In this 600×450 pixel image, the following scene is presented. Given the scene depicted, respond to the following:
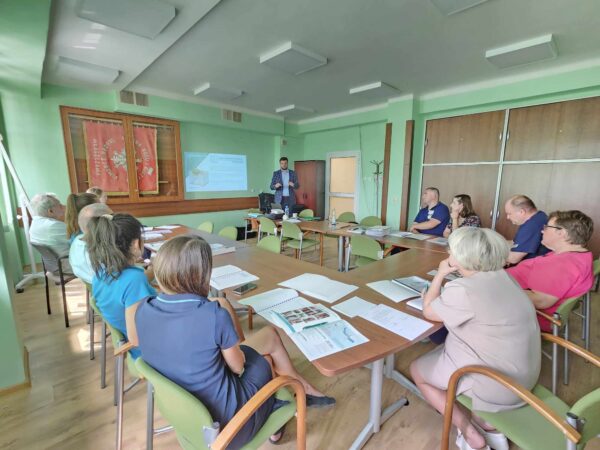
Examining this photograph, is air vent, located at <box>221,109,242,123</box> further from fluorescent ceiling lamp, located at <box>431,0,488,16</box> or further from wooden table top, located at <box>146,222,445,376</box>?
fluorescent ceiling lamp, located at <box>431,0,488,16</box>

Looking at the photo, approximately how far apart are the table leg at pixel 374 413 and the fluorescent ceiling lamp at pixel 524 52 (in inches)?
141

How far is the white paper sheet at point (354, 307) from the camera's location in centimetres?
143

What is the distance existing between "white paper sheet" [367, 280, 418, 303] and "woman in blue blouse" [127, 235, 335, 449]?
890 mm

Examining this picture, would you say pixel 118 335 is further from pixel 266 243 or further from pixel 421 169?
pixel 421 169

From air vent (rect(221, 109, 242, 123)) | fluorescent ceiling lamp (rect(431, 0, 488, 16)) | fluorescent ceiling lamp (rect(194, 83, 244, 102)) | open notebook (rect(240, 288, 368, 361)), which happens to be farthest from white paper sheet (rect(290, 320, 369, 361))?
air vent (rect(221, 109, 242, 123))

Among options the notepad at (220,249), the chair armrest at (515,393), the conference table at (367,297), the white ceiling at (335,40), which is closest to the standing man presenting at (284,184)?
the white ceiling at (335,40)

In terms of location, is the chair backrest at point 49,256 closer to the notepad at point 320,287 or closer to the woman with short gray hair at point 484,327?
the notepad at point 320,287

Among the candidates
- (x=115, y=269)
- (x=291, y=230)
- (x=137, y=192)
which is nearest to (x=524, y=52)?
(x=291, y=230)

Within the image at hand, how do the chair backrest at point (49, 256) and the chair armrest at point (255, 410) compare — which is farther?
the chair backrest at point (49, 256)

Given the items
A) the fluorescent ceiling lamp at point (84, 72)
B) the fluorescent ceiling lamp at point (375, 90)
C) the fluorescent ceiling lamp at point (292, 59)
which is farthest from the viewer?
the fluorescent ceiling lamp at point (375, 90)

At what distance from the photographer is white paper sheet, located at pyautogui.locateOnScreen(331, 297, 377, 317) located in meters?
1.43

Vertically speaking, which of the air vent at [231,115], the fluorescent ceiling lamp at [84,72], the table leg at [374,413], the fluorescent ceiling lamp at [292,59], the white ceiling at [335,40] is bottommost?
the table leg at [374,413]

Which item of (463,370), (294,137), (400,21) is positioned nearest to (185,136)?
(294,137)

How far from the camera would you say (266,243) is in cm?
275
